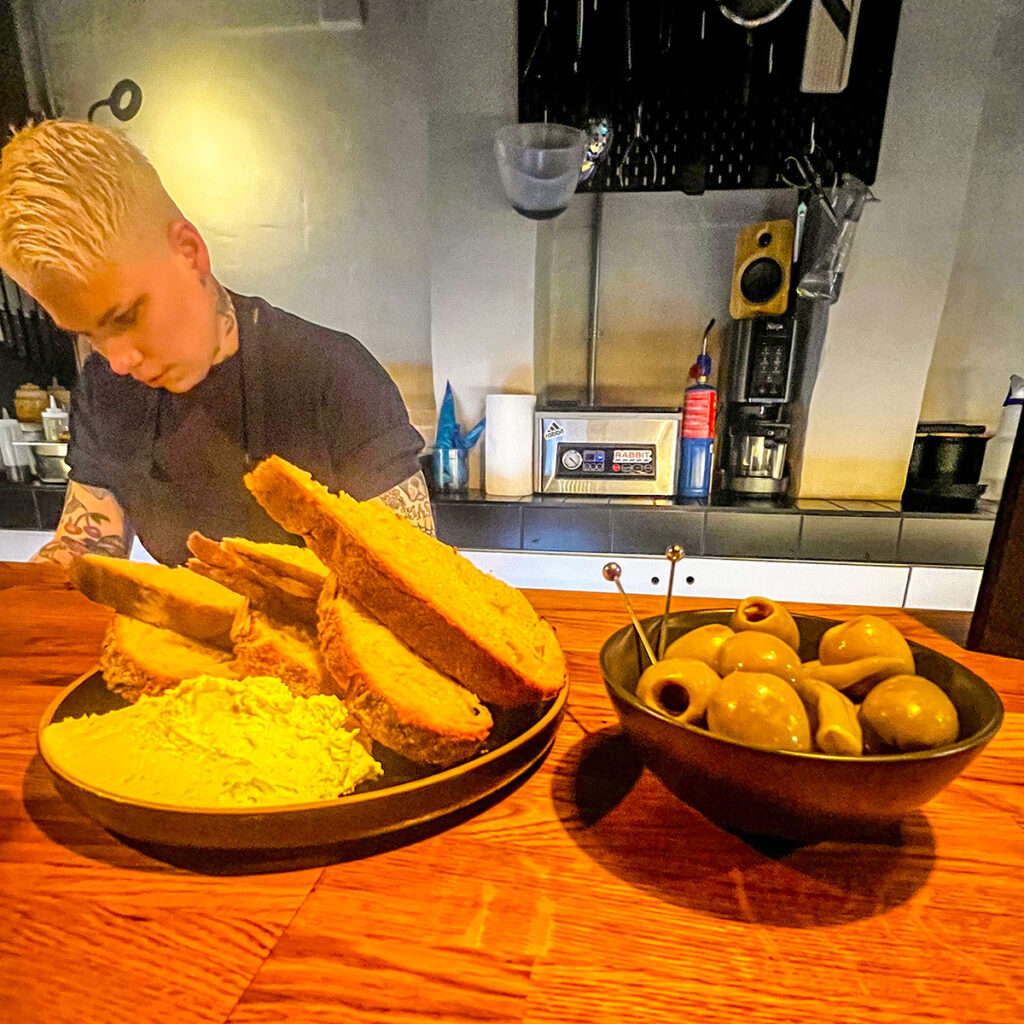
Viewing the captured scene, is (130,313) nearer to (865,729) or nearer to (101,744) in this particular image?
(101,744)

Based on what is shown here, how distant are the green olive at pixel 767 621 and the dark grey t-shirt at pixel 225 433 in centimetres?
47

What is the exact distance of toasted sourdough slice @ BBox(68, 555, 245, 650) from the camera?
0.59m

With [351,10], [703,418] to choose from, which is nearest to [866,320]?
[703,418]

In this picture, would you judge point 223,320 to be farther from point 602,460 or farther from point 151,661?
point 602,460

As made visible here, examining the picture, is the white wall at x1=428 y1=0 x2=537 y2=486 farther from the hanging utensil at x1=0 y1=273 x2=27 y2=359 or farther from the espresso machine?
the hanging utensil at x1=0 y1=273 x2=27 y2=359

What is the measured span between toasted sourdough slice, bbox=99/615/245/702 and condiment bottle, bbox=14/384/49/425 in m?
0.37

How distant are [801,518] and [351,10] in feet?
5.22

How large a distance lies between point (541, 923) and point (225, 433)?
0.59 meters

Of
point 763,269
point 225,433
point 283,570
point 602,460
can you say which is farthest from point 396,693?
point 763,269

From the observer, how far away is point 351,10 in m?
1.10

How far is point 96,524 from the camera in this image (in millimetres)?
759

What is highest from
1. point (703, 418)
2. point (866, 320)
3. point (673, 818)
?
point (866, 320)

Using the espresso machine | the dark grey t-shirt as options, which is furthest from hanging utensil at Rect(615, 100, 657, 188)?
the dark grey t-shirt

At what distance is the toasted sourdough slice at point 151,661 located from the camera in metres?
0.55
